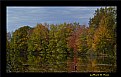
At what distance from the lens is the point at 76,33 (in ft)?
62.6

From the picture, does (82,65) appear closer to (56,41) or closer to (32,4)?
(56,41)

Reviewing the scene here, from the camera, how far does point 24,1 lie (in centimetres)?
1906

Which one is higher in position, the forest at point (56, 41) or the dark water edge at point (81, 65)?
the forest at point (56, 41)

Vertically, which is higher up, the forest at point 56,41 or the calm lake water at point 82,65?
the forest at point 56,41

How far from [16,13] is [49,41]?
337mm

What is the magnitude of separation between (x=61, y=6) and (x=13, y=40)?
46 centimetres

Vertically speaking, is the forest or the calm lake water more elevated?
the forest

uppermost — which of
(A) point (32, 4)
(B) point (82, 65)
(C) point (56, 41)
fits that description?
(A) point (32, 4)

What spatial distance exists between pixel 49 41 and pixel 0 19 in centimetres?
42

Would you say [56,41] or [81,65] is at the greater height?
[56,41]

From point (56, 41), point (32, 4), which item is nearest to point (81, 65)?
point (56, 41)

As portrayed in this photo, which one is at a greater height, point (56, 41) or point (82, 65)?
point (56, 41)

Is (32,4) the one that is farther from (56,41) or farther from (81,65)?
(81,65)

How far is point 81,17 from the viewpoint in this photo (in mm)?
19094
